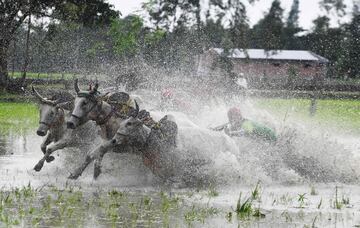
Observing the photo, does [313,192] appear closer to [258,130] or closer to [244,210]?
[244,210]

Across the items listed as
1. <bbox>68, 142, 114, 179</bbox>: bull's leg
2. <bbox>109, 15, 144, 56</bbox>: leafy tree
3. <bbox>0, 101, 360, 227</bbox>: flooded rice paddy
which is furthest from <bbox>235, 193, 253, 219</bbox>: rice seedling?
<bbox>109, 15, 144, 56</bbox>: leafy tree

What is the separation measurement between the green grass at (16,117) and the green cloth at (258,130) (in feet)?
35.9

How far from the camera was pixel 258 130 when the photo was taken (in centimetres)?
1392

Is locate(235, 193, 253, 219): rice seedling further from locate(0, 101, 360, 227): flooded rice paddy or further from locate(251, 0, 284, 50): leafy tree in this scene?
locate(251, 0, 284, 50): leafy tree

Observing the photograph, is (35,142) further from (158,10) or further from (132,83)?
(158,10)

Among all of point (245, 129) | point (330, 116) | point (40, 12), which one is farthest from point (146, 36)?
point (245, 129)

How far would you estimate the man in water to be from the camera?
45.6 feet

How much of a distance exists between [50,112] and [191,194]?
3435mm

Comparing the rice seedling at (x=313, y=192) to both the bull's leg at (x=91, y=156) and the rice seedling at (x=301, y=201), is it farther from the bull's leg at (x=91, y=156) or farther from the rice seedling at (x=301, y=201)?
the bull's leg at (x=91, y=156)

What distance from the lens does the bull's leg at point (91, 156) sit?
1166cm

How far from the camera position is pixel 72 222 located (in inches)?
327

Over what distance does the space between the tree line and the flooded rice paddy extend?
489cm

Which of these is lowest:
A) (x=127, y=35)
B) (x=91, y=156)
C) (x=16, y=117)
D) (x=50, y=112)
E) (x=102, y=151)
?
(x=16, y=117)

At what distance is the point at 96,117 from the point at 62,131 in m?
1.54
